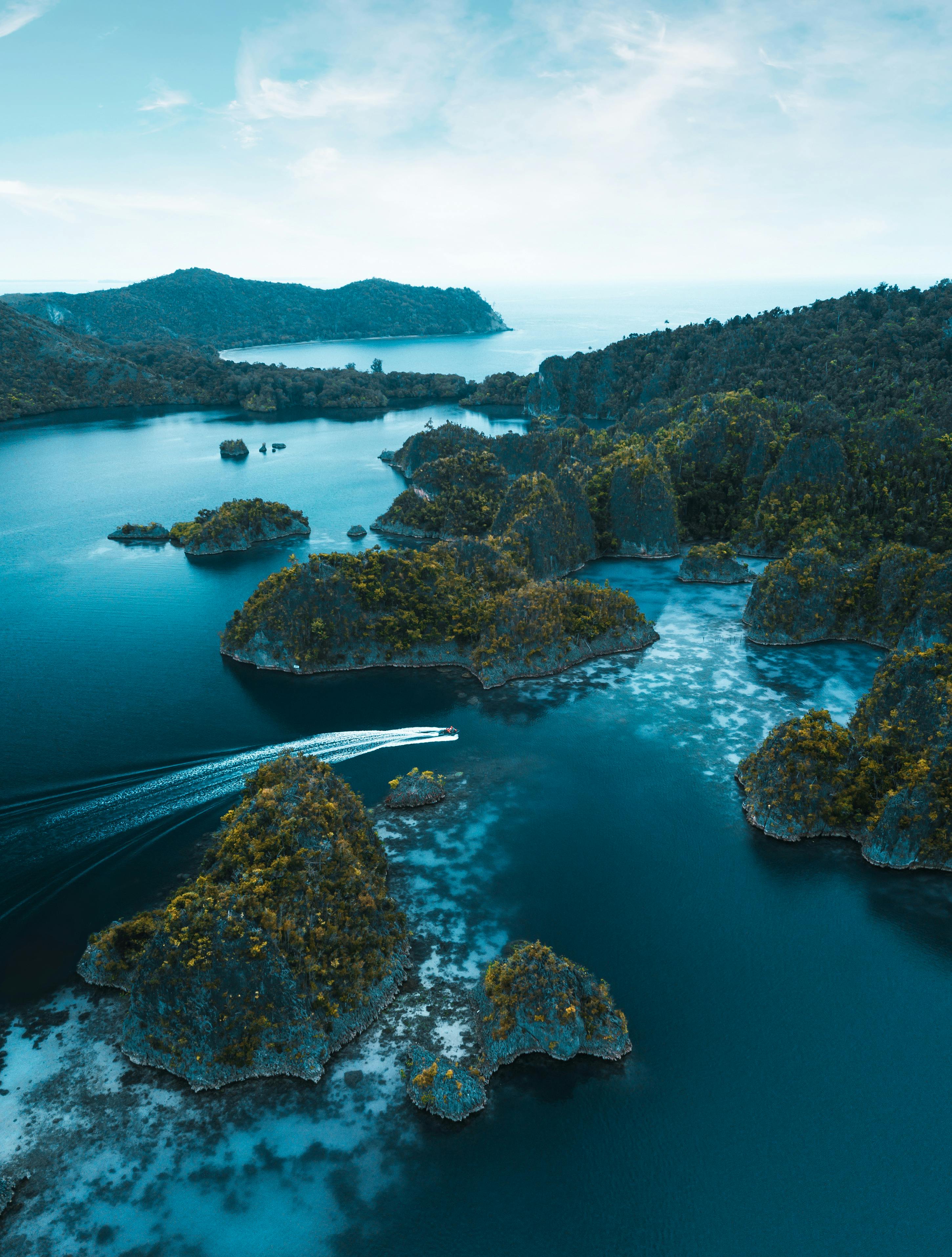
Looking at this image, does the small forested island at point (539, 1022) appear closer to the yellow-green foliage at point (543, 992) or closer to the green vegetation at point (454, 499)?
the yellow-green foliage at point (543, 992)

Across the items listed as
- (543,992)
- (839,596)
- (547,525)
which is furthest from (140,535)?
(543,992)

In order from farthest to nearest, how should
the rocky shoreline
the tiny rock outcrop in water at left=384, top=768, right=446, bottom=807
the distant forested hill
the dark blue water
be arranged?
the distant forested hill, the rocky shoreline, the tiny rock outcrop in water at left=384, top=768, right=446, bottom=807, the dark blue water

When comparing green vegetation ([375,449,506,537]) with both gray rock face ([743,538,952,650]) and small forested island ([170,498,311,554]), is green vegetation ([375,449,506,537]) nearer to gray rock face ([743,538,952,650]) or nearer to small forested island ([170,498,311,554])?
small forested island ([170,498,311,554])

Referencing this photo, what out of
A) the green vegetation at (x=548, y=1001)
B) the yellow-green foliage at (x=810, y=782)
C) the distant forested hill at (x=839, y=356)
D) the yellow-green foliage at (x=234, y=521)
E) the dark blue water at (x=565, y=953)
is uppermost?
the distant forested hill at (x=839, y=356)

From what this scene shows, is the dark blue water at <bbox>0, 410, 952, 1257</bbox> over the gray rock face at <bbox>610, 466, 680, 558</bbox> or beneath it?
beneath

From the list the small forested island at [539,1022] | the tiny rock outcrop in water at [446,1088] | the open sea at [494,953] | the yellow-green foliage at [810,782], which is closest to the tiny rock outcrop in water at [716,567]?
the open sea at [494,953]

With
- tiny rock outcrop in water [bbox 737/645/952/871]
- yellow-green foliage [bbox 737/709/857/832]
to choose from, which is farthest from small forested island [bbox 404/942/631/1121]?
tiny rock outcrop in water [bbox 737/645/952/871]
